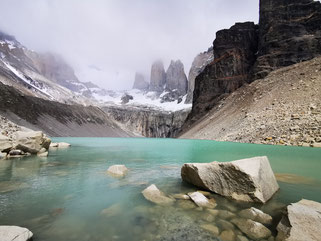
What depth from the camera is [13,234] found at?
3.16 m

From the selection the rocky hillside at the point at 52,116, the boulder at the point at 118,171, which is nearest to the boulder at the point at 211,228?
the boulder at the point at 118,171

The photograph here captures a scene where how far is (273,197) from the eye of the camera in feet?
19.0

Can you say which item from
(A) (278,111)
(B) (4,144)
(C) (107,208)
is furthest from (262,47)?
(C) (107,208)

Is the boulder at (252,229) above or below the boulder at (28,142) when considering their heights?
below

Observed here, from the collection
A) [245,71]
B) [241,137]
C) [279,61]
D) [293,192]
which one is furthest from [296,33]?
[293,192]

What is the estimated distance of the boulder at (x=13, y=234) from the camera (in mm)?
3035

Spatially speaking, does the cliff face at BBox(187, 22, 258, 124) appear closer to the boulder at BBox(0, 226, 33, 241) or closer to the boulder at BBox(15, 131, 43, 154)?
the boulder at BBox(15, 131, 43, 154)

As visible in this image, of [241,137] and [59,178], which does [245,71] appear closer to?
[241,137]

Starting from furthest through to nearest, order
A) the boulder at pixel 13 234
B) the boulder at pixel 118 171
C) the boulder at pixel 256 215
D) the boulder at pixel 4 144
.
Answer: the boulder at pixel 4 144 → the boulder at pixel 118 171 → the boulder at pixel 256 215 → the boulder at pixel 13 234

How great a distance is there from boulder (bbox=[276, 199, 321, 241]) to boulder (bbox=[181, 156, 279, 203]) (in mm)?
1417

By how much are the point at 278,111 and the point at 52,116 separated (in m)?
79.7

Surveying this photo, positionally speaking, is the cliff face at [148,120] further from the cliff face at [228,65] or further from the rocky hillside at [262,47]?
the cliff face at [228,65]

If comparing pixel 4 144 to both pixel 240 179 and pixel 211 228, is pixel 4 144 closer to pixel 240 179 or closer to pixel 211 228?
pixel 211 228

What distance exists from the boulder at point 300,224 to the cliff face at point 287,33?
59142 mm
